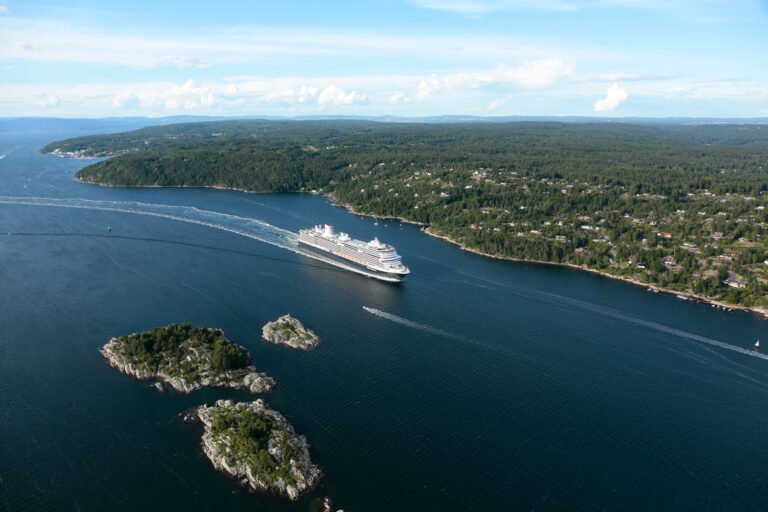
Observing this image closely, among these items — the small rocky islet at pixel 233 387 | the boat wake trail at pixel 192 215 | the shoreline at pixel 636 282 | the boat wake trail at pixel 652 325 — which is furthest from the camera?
the boat wake trail at pixel 192 215

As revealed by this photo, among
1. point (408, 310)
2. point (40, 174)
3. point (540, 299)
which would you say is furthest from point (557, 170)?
point (40, 174)

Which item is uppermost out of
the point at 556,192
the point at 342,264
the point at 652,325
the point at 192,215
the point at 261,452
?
the point at 556,192

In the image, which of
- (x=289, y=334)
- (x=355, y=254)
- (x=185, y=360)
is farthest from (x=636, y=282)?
Answer: (x=185, y=360)

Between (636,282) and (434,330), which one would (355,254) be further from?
(636,282)

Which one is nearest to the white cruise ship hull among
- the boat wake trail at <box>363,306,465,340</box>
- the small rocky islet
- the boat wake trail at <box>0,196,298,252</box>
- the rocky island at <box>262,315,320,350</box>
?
the boat wake trail at <box>0,196,298,252</box>

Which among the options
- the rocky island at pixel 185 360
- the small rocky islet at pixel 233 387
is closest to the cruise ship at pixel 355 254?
the small rocky islet at pixel 233 387

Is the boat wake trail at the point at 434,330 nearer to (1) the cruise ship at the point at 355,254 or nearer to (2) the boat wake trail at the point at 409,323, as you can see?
(2) the boat wake trail at the point at 409,323

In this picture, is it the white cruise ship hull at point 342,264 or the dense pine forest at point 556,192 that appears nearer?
the white cruise ship hull at point 342,264

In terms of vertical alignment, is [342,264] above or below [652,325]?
above
